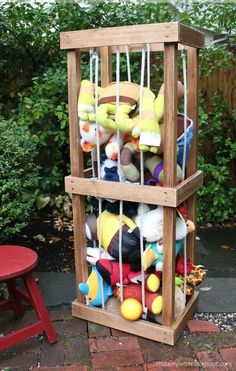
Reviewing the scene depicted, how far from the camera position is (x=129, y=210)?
2.38 m

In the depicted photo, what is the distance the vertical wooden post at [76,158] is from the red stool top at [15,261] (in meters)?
0.33

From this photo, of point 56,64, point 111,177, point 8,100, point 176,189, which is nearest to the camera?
point 176,189

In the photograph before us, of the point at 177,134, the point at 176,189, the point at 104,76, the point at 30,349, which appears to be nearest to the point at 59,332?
the point at 30,349

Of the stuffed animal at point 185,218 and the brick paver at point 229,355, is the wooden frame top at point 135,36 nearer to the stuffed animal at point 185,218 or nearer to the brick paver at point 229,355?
the stuffed animal at point 185,218

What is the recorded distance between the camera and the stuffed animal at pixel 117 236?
2.34 m

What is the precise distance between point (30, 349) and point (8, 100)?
2966mm

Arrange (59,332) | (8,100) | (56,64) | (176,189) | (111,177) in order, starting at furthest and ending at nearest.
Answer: (8,100)
(56,64)
(59,332)
(111,177)
(176,189)

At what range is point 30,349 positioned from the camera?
7.73ft

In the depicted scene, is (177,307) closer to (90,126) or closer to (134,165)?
(134,165)

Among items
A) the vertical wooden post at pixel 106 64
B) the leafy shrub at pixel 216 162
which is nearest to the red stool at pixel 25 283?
the vertical wooden post at pixel 106 64

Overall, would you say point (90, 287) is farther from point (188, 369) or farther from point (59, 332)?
point (188, 369)

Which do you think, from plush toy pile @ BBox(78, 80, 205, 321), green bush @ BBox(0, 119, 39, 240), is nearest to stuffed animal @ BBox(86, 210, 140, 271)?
plush toy pile @ BBox(78, 80, 205, 321)

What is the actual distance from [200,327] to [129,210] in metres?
0.87

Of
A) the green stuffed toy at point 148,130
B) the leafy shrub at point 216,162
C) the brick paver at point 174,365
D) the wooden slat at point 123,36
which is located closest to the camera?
the wooden slat at point 123,36
